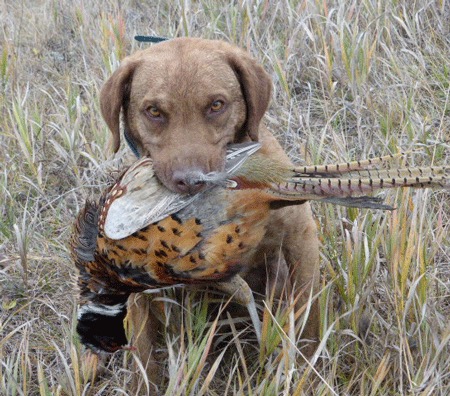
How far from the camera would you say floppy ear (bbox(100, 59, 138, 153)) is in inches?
126

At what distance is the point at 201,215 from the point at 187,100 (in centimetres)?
82

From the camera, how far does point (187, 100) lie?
2.99 meters

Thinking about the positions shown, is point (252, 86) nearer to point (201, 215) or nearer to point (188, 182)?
point (188, 182)

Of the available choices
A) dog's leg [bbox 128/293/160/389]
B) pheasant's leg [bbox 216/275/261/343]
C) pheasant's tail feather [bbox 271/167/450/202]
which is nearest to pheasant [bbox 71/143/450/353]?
pheasant's tail feather [bbox 271/167/450/202]

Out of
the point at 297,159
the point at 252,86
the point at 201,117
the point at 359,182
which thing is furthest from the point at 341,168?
the point at 297,159

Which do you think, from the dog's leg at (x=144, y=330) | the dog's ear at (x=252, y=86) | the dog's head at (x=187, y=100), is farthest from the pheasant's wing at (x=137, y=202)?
A: the dog's leg at (x=144, y=330)

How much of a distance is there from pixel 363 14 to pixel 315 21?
328 millimetres

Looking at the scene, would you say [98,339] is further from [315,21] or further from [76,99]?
[315,21]

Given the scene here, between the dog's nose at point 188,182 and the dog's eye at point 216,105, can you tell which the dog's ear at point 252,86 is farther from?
the dog's nose at point 188,182

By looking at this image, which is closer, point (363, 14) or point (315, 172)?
point (315, 172)

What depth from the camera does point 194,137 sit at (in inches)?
114

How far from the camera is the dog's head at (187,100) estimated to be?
290 cm

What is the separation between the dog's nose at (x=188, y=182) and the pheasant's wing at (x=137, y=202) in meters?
0.03

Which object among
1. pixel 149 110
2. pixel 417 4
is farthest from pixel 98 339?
pixel 417 4
